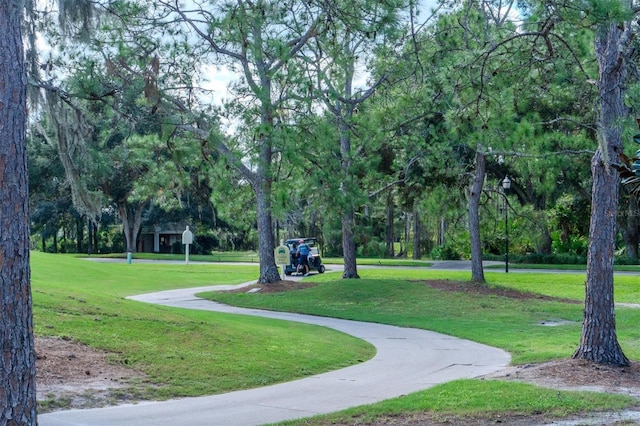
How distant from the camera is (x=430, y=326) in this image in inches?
712

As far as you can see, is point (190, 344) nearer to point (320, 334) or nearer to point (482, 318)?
point (320, 334)

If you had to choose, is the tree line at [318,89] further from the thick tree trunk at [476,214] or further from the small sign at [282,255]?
the small sign at [282,255]

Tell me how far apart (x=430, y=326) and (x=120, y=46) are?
1052 centimetres

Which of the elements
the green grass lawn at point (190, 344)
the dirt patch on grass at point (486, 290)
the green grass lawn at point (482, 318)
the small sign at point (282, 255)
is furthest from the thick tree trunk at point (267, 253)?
the green grass lawn at point (190, 344)

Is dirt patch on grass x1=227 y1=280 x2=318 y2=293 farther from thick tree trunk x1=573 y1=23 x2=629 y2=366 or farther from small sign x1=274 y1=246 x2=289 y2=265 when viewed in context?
thick tree trunk x1=573 y1=23 x2=629 y2=366

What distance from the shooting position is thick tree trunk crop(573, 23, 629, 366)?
37.0 ft

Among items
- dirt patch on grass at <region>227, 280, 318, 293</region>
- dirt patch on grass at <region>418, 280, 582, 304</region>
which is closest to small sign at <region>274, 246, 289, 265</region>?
dirt patch on grass at <region>227, 280, 318, 293</region>

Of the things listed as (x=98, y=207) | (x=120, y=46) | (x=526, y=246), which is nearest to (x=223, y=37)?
(x=120, y=46)

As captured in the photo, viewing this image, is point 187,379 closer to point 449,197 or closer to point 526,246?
point 449,197

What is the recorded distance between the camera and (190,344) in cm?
1262

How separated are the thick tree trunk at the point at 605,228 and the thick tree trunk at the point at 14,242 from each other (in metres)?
8.49

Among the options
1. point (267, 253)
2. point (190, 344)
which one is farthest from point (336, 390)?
point (267, 253)

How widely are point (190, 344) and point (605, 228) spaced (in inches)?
270

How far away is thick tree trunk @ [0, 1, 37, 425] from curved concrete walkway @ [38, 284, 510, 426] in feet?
8.65
